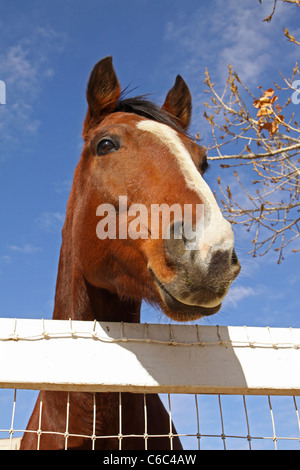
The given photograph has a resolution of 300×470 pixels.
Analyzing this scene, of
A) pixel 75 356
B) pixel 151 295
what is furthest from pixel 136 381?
pixel 151 295

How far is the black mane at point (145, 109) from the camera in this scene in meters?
3.02

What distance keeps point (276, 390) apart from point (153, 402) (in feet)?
4.46

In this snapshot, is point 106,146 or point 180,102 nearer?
point 106,146

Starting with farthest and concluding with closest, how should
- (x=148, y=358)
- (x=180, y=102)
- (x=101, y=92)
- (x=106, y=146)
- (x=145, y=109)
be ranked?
(x=180, y=102) → (x=101, y=92) → (x=145, y=109) → (x=106, y=146) → (x=148, y=358)

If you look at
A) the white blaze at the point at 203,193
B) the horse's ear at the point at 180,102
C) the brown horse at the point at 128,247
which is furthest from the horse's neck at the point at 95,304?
the horse's ear at the point at 180,102

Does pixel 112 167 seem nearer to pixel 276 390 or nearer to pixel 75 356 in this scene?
pixel 75 356

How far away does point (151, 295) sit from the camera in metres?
2.32

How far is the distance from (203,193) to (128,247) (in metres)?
0.55

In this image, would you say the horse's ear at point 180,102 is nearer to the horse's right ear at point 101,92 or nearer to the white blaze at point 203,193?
the horse's right ear at point 101,92

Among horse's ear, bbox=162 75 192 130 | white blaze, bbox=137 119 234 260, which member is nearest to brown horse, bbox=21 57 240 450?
white blaze, bbox=137 119 234 260

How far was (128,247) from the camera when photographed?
7.89ft

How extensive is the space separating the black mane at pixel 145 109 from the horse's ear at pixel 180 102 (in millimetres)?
460

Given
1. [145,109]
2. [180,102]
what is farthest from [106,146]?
[180,102]

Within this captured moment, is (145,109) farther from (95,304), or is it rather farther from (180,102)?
(95,304)
